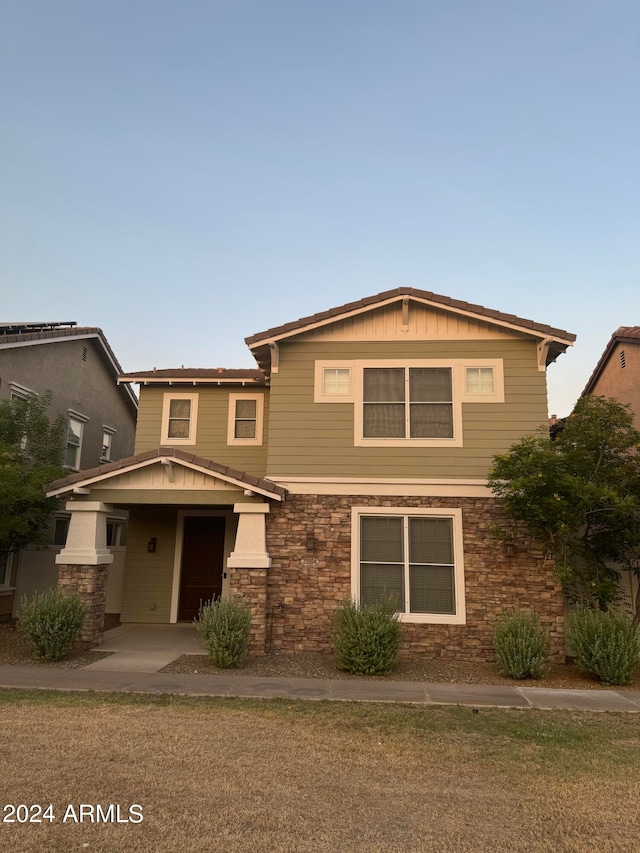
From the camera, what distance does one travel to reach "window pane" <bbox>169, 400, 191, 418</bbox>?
45.2 feet

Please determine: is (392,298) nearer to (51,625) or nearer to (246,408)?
(246,408)

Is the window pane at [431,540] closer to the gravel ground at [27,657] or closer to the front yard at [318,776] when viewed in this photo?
the front yard at [318,776]

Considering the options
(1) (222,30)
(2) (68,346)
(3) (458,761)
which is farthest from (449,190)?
(3) (458,761)

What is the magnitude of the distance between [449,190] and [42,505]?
11.9 m

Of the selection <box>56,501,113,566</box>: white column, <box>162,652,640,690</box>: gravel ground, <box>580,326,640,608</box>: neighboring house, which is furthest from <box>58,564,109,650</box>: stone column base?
<box>580,326,640,608</box>: neighboring house

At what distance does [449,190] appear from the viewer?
1436cm

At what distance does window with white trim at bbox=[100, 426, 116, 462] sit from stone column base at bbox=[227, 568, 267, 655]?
10630mm

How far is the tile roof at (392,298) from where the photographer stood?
10945 mm

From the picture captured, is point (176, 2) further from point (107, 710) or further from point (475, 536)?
point (107, 710)

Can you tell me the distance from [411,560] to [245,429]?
17.0 feet

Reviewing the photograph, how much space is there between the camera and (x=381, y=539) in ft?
35.0

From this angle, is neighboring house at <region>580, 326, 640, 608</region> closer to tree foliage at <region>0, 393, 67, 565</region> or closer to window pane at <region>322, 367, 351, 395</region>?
window pane at <region>322, 367, 351, 395</region>

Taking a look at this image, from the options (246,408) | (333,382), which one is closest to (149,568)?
(246,408)

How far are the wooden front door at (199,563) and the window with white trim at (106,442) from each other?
6.62 metres
